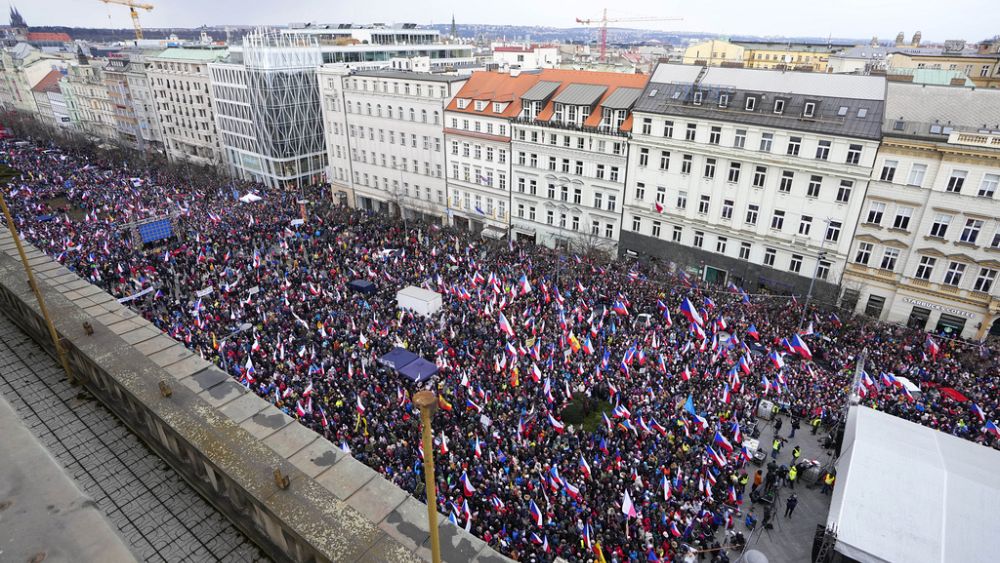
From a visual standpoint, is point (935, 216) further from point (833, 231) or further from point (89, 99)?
point (89, 99)

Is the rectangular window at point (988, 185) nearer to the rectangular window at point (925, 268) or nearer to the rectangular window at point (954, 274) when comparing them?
the rectangular window at point (954, 274)

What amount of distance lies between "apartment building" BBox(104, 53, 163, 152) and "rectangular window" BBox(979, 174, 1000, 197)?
104 metres

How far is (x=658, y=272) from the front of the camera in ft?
138

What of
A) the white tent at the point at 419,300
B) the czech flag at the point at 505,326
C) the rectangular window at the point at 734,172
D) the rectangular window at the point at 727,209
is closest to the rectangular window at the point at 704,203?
the rectangular window at the point at 727,209

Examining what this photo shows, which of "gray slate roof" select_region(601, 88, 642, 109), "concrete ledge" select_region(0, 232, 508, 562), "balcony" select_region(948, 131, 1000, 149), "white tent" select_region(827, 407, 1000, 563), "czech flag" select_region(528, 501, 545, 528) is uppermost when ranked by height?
"gray slate roof" select_region(601, 88, 642, 109)

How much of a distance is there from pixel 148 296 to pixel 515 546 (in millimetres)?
31579

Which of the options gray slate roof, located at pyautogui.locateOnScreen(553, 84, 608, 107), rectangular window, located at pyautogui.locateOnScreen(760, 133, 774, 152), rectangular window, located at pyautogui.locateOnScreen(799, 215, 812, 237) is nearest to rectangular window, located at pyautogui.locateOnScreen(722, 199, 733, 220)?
rectangular window, located at pyautogui.locateOnScreen(760, 133, 774, 152)

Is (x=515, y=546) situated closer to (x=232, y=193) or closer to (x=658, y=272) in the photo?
(x=658, y=272)

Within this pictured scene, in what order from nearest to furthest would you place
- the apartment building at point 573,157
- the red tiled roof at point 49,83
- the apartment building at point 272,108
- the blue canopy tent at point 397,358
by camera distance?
the blue canopy tent at point 397,358
the apartment building at point 573,157
the apartment building at point 272,108
the red tiled roof at point 49,83

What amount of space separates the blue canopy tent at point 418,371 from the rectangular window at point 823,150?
2872 cm

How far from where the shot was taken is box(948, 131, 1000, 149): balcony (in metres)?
29.7

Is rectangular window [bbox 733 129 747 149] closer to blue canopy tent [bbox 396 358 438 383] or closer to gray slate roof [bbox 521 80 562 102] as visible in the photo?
gray slate roof [bbox 521 80 562 102]

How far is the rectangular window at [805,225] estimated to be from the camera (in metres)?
36.7

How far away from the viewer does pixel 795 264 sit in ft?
125
